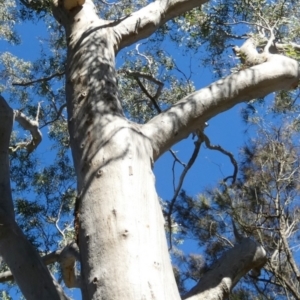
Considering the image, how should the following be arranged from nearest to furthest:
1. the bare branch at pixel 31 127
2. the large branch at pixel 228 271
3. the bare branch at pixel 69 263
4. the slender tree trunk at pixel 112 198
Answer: the slender tree trunk at pixel 112 198 < the large branch at pixel 228 271 < the bare branch at pixel 69 263 < the bare branch at pixel 31 127

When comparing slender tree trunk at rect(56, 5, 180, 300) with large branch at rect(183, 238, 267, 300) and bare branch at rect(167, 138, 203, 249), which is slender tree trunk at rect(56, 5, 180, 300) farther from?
bare branch at rect(167, 138, 203, 249)

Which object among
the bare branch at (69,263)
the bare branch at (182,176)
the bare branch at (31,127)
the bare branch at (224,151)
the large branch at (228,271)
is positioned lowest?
the large branch at (228,271)

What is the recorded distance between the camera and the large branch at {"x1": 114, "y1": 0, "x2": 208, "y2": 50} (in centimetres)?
360

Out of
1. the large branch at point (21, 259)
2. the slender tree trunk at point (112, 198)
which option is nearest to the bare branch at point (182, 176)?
the slender tree trunk at point (112, 198)

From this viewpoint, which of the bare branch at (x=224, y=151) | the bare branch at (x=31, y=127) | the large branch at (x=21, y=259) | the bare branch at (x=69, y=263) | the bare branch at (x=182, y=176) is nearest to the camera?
the large branch at (x=21, y=259)

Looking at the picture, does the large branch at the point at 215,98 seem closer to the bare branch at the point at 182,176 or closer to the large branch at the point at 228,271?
the large branch at the point at 228,271

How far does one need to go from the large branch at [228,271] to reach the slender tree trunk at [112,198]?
72cm

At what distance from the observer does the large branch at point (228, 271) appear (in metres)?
2.79

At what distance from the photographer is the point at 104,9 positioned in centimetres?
725

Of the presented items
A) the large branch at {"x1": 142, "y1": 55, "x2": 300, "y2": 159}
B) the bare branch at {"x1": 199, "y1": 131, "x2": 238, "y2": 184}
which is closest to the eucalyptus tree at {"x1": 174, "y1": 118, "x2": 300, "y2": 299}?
the bare branch at {"x1": 199, "y1": 131, "x2": 238, "y2": 184}

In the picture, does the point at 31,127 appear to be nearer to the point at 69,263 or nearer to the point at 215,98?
the point at 69,263

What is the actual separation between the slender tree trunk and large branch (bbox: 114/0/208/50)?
595mm

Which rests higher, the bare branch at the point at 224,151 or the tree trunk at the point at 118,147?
the bare branch at the point at 224,151

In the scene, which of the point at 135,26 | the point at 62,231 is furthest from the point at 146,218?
the point at 62,231
